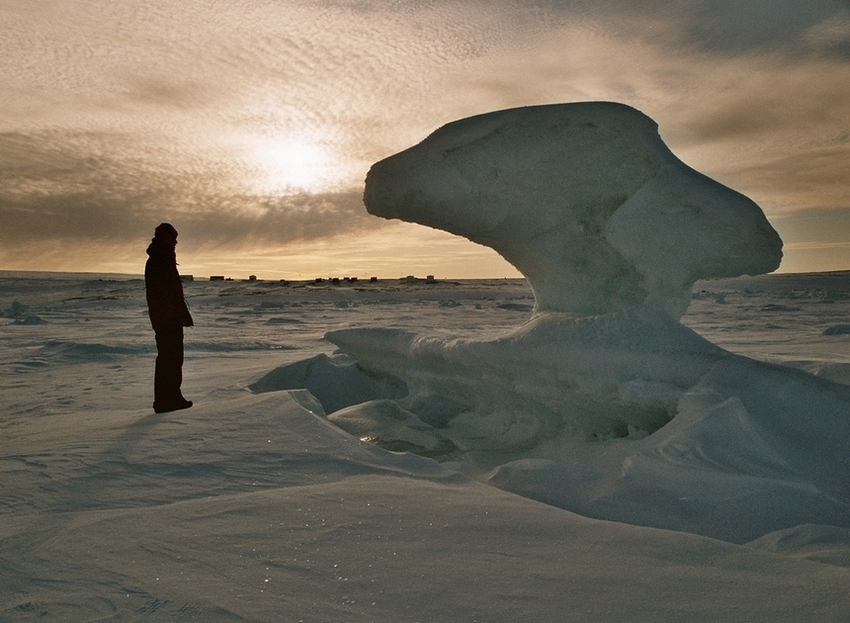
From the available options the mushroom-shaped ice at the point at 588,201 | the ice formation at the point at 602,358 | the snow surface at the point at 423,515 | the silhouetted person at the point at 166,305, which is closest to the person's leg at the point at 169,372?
the silhouetted person at the point at 166,305

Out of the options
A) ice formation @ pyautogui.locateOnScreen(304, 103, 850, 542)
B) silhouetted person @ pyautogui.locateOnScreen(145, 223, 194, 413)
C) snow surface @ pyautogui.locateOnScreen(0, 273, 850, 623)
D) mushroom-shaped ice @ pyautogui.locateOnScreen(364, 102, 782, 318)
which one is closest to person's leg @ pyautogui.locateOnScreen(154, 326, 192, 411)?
silhouetted person @ pyautogui.locateOnScreen(145, 223, 194, 413)

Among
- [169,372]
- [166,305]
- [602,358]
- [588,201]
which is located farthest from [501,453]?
[166,305]

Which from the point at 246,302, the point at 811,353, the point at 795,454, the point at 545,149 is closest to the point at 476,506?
the point at 795,454

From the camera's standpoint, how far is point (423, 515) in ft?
6.25

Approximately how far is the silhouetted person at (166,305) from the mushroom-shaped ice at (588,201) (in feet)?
6.01

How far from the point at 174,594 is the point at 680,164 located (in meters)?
4.49

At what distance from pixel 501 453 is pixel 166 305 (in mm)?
2950

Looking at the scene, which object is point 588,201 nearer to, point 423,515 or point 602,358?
point 602,358

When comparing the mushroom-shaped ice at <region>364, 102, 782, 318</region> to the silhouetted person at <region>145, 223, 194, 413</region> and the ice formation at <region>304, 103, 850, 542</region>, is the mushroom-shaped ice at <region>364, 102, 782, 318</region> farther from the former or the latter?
the silhouetted person at <region>145, 223, 194, 413</region>

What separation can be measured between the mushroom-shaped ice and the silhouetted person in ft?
6.01

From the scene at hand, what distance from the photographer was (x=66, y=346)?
826 centimetres

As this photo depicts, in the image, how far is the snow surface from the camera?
1.36 metres

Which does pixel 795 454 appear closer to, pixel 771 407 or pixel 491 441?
pixel 771 407

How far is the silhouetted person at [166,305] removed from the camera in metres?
4.32
